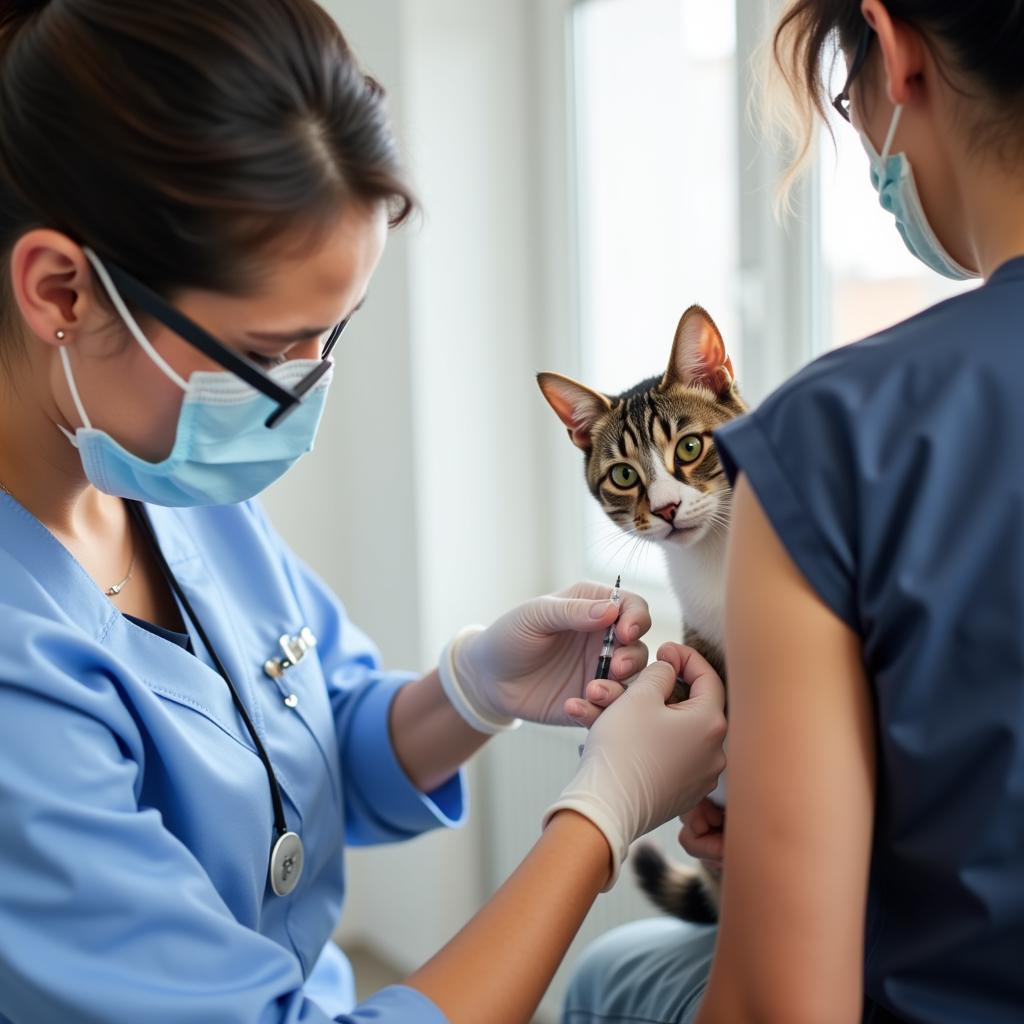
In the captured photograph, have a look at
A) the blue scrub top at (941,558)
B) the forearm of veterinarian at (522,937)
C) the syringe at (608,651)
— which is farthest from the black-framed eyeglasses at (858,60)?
the forearm of veterinarian at (522,937)

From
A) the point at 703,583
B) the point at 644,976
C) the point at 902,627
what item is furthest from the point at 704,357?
the point at 644,976

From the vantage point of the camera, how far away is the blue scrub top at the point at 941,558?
27.6 inches

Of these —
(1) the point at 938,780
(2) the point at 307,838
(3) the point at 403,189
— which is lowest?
(2) the point at 307,838

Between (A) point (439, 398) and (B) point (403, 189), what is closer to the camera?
(B) point (403, 189)

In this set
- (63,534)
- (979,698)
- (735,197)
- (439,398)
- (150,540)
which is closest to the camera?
(979,698)

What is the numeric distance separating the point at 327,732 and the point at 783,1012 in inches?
28.5

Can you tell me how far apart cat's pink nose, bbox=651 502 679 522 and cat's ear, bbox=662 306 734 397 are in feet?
0.46

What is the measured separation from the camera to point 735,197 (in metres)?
1.89

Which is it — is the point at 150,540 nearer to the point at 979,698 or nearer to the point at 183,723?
the point at 183,723

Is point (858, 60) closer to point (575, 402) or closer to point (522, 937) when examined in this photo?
point (575, 402)

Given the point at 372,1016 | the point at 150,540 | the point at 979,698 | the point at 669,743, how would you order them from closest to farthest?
the point at 979,698, the point at 372,1016, the point at 669,743, the point at 150,540

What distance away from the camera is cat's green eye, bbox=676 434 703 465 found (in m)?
1.15

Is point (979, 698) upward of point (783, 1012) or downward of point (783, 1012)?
upward

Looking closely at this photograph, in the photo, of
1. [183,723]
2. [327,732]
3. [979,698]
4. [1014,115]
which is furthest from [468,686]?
[1014,115]
